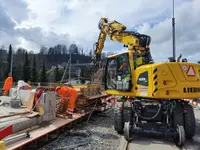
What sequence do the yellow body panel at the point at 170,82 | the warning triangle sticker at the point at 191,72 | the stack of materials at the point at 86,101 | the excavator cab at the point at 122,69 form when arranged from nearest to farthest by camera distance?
the yellow body panel at the point at 170,82 < the warning triangle sticker at the point at 191,72 < the excavator cab at the point at 122,69 < the stack of materials at the point at 86,101

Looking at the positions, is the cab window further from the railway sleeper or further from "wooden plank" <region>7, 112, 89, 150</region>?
"wooden plank" <region>7, 112, 89, 150</region>

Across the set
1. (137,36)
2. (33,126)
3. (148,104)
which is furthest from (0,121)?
(137,36)

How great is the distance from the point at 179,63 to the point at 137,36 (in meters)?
2.67

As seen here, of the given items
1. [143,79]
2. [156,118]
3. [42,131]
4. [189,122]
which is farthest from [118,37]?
[42,131]

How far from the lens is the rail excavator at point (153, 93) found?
6160mm

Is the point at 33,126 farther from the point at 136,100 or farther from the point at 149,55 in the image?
the point at 149,55

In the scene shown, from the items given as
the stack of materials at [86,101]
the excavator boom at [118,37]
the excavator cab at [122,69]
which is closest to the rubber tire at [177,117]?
the excavator cab at [122,69]

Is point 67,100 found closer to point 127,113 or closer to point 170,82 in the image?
point 127,113

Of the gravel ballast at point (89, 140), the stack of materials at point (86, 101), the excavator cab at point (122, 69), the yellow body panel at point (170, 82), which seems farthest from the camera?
the stack of materials at point (86, 101)

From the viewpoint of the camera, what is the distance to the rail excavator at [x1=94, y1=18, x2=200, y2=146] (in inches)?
243

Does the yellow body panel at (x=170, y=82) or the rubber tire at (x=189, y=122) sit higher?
the yellow body panel at (x=170, y=82)

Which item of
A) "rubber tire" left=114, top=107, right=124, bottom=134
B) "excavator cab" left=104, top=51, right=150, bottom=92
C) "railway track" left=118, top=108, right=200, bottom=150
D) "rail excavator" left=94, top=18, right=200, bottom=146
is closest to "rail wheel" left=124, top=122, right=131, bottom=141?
"rail excavator" left=94, top=18, right=200, bottom=146

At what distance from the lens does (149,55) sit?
311 inches

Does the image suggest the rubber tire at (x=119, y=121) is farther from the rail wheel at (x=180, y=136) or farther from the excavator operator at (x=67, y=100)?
the excavator operator at (x=67, y=100)
